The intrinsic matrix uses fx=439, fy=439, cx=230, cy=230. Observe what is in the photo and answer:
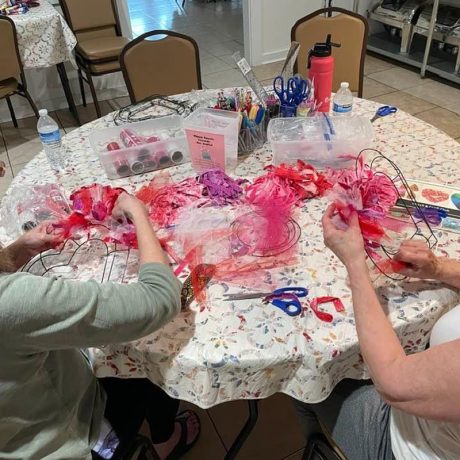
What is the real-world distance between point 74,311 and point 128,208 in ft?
1.26

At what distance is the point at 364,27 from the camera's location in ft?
7.55

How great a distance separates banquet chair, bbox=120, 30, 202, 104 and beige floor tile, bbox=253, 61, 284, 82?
2.01 meters

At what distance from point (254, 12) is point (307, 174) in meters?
3.39

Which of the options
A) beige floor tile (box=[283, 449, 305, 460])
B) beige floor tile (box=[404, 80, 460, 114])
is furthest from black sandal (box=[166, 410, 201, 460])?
beige floor tile (box=[404, 80, 460, 114])

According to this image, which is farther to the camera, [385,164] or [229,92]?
[229,92]

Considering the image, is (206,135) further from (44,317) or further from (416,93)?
(416,93)

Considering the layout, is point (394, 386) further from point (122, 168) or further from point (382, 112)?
point (382, 112)

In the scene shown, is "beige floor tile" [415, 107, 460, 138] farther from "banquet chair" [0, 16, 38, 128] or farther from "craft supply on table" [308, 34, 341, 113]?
"banquet chair" [0, 16, 38, 128]

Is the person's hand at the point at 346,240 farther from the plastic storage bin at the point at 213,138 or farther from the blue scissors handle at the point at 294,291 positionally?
the plastic storage bin at the point at 213,138

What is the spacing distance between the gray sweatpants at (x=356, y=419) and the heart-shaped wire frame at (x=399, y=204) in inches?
10.9

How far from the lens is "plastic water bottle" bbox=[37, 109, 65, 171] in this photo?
142 centimetres

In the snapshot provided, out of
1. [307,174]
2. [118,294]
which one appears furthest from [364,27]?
[118,294]

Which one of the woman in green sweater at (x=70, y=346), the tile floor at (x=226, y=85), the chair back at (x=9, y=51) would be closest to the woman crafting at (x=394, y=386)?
the woman in green sweater at (x=70, y=346)

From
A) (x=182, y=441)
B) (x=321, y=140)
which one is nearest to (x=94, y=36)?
(x=321, y=140)
